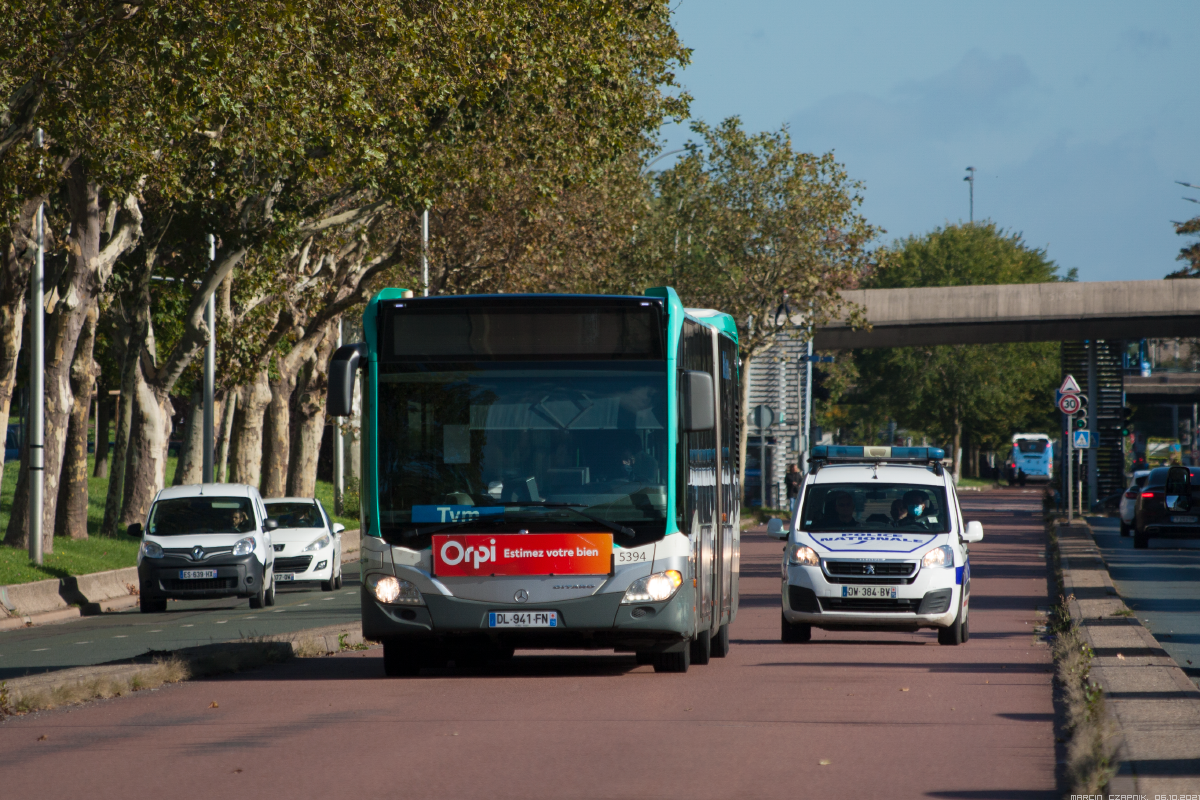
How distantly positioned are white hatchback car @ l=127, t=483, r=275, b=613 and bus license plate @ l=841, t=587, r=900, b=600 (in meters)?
10.4

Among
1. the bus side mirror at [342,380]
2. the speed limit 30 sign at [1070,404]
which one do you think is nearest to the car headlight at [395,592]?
the bus side mirror at [342,380]

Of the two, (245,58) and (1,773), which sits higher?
(245,58)

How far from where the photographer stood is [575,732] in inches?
379

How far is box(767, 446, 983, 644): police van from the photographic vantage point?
51.1ft

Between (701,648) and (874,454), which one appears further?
(874,454)

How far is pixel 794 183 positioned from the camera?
161 feet

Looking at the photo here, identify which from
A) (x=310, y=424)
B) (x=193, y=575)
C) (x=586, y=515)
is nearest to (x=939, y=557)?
(x=586, y=515)

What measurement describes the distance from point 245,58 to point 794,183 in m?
32.8

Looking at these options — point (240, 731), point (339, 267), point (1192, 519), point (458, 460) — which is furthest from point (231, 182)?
point (1192, 519)

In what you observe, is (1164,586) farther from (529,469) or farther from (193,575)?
(529,469)

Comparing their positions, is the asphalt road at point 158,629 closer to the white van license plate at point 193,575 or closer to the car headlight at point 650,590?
the white van license plate at point 193,575

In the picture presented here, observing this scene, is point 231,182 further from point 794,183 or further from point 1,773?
point 794,183

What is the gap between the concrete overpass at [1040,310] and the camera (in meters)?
54.2

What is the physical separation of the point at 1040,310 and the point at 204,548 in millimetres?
36688
